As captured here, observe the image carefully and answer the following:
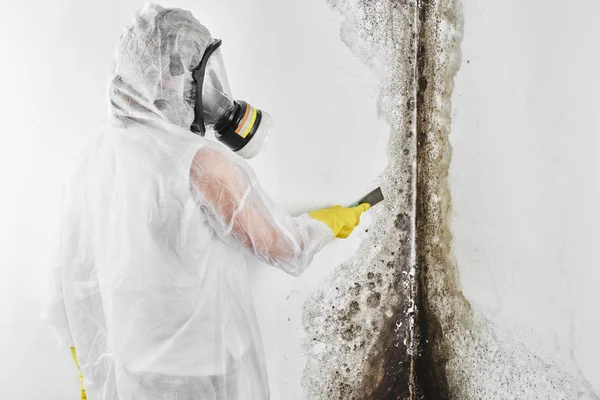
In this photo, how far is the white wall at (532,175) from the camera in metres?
1.00

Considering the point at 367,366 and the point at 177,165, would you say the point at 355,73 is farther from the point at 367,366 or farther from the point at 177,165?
the point at 367,366

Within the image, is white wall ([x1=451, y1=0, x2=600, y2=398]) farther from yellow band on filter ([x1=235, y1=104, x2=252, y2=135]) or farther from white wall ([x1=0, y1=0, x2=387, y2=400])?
yellow band on filter ([x1=235, y1=104, x2=252, y2=135])

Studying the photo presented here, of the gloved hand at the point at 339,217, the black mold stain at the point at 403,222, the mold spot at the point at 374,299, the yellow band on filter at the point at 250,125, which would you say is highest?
the yellow band on filter at the point at 250,125

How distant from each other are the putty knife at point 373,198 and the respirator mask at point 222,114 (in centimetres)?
46

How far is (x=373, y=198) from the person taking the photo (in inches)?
61.6

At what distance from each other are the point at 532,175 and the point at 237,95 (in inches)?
31.3

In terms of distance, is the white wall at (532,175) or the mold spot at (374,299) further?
the mold spot at (374,299)

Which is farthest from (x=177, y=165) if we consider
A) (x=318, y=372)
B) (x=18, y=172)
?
(x=318, y=372)

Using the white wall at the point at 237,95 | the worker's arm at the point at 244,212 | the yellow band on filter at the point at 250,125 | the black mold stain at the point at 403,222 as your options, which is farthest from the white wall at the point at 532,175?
the yellow band on filter at the point at 250,125

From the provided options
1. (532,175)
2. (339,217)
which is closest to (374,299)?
(339,217)

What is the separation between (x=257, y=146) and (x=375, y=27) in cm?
58

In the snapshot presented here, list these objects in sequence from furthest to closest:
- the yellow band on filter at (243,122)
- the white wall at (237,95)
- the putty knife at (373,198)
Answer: the putty knife at (373,198) → the white wall at (237,95) → the yellow band on filter at (243,122)

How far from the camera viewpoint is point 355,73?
151cm

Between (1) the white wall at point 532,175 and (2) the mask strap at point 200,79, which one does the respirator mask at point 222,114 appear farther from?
(1) the white wall at point 532,175
